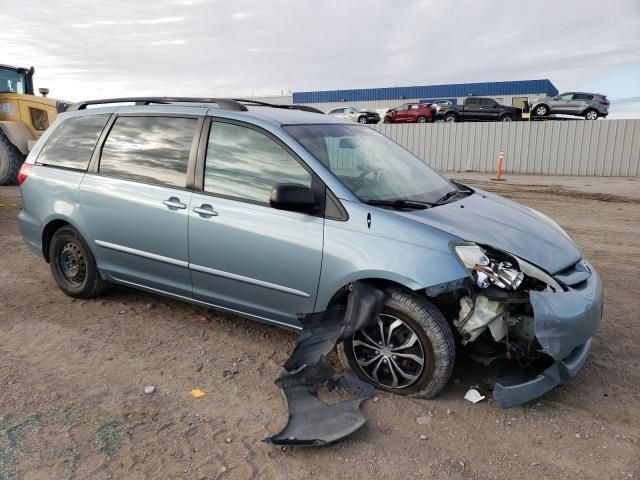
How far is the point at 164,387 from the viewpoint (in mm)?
3449

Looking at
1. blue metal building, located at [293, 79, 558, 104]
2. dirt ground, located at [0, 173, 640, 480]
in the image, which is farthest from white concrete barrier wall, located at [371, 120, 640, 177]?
blue metal building, located at [293, 79, 558, 104]

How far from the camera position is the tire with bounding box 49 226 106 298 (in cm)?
474

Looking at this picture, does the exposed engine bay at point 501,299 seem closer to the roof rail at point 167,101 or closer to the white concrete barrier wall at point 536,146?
the roof rail at point 167,101

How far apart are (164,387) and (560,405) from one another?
8.32 feet

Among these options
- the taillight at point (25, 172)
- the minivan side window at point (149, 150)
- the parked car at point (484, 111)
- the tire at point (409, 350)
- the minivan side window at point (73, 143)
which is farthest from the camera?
the parked car at point (484, 111)

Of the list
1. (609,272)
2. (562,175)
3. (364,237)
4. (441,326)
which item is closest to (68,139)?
(364,237)

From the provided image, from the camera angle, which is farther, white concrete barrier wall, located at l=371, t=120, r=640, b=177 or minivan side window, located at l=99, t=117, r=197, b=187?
white concrete barrier wall, located at l=371, t=120, r=640, b=177

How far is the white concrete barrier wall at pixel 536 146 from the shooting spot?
19.2 metres

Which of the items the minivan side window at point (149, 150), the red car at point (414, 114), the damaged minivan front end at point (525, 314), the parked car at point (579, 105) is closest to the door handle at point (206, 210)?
the minivan side window at point (149, 150)

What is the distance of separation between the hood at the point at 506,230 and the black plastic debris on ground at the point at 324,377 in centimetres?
62

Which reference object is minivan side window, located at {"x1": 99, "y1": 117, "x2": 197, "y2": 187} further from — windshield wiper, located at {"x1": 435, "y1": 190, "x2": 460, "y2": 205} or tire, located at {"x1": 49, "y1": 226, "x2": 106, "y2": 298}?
windshield wiper, located at {"x1": 435, "y1": 190, "x2": 460, "y2": 205}

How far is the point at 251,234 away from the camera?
11.8ft

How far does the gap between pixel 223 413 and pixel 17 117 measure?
12.9m

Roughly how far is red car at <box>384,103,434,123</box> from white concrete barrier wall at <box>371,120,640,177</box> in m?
7.38
